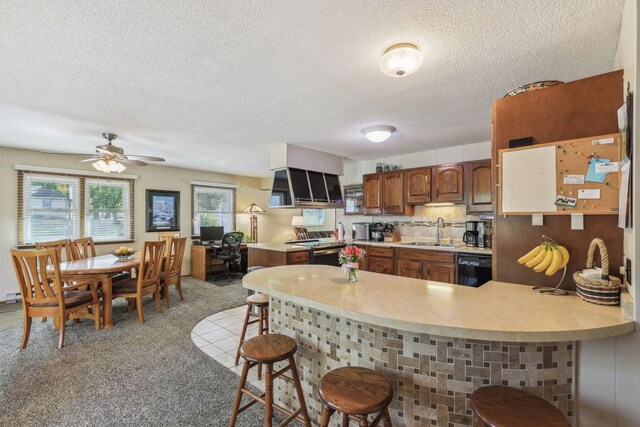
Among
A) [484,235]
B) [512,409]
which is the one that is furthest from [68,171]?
[484,235]

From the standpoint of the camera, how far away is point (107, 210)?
527 cm

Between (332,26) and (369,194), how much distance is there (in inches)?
144

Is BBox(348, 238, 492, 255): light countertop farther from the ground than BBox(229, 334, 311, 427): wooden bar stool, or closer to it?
farther from the ground

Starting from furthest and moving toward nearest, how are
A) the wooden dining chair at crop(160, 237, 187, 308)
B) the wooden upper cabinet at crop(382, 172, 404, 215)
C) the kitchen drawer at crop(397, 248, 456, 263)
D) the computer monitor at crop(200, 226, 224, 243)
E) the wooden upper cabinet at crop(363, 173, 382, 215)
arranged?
the computer monitor at crop(200, 226, 224, 243) < the wooden upper cabinet at crop(363, 173, 382, 215) < the wooden upper cabinet at crop(382, 172, 404, 215) < the wooden dining chair at crop(160, 237, 187, 308) < the kitchen drawer at crop(397, 248, 456, 263)

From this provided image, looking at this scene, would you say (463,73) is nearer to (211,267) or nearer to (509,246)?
(509,246)

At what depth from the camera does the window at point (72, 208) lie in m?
4.48

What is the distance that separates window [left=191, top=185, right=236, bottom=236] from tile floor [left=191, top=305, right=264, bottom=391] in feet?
10.5

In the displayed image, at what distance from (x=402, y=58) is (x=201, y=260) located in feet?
18.3

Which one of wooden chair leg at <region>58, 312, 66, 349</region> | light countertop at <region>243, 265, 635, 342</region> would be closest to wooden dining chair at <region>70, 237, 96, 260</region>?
wooden chair leg at <region>58, 312, 66, 349</region>

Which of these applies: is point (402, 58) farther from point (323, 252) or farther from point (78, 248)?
point (78, 248)

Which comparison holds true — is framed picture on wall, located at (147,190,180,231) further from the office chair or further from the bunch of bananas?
the bunch of bananas

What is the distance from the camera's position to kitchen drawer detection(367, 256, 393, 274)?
14.1 ft

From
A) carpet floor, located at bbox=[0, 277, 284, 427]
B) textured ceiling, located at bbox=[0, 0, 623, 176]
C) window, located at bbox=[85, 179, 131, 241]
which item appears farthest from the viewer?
window, located at bbox=[85, 179, 131, 241]

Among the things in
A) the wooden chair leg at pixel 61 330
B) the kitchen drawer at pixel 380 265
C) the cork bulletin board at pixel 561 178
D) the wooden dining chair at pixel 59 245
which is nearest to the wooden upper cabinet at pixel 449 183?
the kitchen drawer at pixel 380 265
